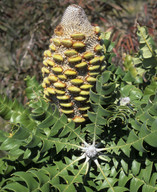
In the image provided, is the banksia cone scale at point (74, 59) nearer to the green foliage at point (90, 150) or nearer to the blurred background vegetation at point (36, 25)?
the green foliage at point (90, 150)

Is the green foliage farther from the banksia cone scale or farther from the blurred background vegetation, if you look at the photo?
the blurred background vegetation

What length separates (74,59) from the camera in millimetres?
846

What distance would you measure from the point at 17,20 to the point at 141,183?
1.88 meters

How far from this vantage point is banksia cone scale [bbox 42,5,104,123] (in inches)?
33.8

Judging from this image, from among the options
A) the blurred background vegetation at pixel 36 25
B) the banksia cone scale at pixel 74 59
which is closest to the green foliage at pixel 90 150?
the banksia cone scale at pixel 74 59

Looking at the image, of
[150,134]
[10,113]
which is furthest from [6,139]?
[150,134]

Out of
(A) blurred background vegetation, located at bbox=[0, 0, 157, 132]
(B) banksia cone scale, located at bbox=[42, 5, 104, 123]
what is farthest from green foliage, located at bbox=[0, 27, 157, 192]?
(A) blurred background vegetation, located at bbox=[0, 0, 157, 132]

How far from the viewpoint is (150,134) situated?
0.73 meters

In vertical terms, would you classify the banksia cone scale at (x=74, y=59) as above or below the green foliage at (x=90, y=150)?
above

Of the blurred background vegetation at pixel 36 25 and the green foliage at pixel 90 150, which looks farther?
the blurred background vegetation at pixel 36 25

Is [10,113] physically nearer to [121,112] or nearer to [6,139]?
[6,139]

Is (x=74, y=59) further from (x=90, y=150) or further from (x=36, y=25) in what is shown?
(x=36, y=25)

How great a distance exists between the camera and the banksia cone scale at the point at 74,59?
86 cm

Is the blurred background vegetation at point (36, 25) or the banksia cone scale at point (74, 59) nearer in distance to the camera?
the banksia cone scale at point (74, 59)
